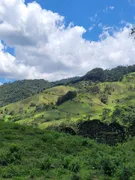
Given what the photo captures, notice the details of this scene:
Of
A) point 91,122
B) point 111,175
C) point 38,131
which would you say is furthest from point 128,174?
point 91,122

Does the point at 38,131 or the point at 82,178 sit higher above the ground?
A: the point at 38,131

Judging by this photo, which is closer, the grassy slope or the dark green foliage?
the grassy slope

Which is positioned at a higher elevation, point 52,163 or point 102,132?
point 52,163

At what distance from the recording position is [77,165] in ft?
94.3

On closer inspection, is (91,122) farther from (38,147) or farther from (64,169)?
(64,169)

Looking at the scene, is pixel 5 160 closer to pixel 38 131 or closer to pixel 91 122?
pixel 38 131

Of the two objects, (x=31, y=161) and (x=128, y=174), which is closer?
(x=128, y=174)

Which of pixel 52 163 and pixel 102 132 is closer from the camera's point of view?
pixel 52 163

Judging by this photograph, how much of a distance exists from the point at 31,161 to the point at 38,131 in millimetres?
16989

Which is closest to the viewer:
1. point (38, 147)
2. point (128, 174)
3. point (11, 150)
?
point (128, 174)

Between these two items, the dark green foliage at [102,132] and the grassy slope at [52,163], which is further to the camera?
the dark green foliage at [102,132]

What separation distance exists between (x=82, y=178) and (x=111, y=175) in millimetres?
3384

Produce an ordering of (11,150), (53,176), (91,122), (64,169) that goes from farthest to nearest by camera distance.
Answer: (91,122) → (11,150) → (64,169) → (53,176)

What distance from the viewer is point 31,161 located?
3077 centimetres
